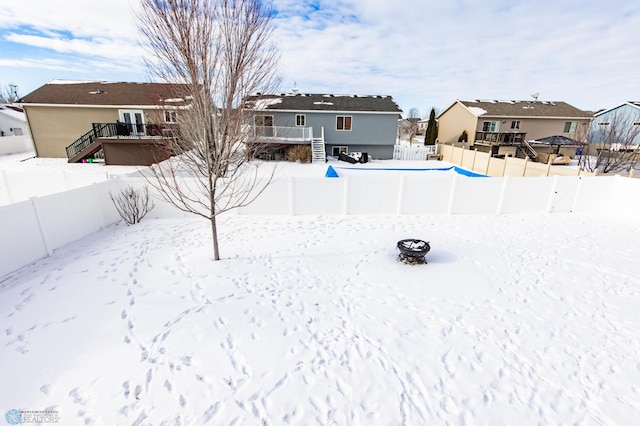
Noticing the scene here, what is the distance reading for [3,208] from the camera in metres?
5.62

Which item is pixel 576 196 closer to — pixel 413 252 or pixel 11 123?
pixel 413 252

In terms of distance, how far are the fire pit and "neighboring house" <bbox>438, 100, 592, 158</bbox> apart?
967 inches

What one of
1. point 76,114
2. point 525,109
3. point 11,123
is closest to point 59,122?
point 76,114

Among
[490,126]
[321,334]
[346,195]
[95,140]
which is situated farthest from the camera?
[490,126]

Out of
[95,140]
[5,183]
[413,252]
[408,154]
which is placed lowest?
[413,252]

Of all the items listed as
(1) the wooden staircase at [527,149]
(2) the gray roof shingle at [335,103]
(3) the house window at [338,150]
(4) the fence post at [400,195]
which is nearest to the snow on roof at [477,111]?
(1) the wooden staircase at [527,149]

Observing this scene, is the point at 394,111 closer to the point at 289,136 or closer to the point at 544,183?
the point at 289,136

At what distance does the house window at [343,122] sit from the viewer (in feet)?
76.1

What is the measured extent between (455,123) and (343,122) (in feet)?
50.0

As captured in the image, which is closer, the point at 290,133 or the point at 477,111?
the point at 290,133

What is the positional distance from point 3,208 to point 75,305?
287 centimetres

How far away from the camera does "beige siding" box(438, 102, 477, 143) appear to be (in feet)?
93.1

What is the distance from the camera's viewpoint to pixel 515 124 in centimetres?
2819

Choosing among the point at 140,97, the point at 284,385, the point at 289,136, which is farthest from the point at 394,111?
the point at 284,385
